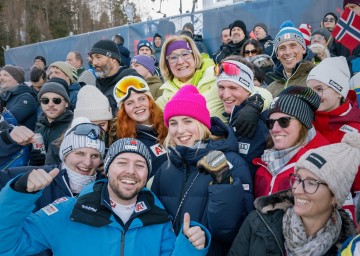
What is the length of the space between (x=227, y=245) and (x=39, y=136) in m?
2.57

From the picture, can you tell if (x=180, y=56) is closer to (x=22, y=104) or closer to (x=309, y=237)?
(x=309, y=237)

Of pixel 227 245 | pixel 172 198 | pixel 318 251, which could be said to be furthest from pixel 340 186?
pixel 172 198

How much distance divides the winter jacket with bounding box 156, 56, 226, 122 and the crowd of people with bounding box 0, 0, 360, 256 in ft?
0.06

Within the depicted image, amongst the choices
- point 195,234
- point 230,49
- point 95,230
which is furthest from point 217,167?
point 230,49

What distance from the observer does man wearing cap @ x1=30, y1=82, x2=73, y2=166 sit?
4.61 m

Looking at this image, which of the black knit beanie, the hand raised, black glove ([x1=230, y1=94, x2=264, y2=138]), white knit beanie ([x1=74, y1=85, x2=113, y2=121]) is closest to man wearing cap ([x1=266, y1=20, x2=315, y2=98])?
black glove ([x1=230, y1=94, x2=264, y2=138])

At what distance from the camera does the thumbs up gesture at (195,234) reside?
97.9 inches

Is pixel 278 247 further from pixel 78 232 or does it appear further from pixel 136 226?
pixel 78 232

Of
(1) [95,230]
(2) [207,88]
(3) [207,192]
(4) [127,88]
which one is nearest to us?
(1) [95,230]

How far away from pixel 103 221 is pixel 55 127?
219 centimetres

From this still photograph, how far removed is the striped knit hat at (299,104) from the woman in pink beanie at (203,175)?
16.2 inches

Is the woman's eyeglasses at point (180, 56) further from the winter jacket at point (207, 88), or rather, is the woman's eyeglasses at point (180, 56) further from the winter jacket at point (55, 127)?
the winter jacket at point (55, 127)

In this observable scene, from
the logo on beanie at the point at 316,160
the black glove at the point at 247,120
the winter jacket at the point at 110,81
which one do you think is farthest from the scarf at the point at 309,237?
the winter jacket at the point at 110,81

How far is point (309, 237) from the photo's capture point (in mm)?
2406
